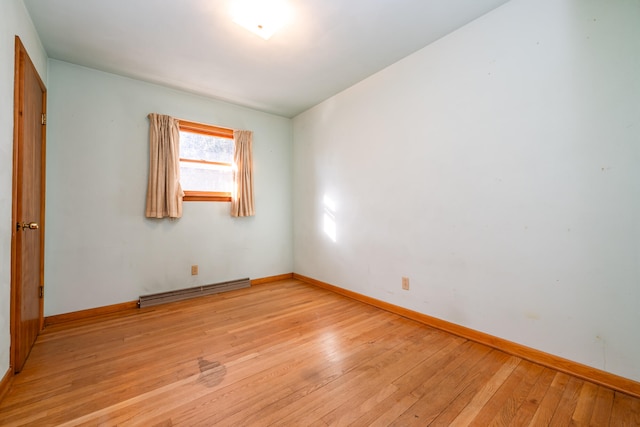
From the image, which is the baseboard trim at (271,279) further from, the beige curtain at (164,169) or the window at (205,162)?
the beige curtain at (164,169)

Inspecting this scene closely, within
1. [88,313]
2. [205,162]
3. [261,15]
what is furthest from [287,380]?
[205,162]

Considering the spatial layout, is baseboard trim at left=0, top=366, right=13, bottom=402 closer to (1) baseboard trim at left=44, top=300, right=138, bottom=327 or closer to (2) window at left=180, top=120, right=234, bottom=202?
(1) baseboard trim at left=44, top=300, right=138, bottom=327

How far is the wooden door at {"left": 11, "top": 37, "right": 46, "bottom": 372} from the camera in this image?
167cm

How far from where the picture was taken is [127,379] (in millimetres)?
1649

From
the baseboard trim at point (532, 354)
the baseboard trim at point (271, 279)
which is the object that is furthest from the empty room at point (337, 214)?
the baseboard trim at point (271, 279)

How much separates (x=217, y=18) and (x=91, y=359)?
2690mm

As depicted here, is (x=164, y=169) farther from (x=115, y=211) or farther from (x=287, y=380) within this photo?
(x=287, y=380)

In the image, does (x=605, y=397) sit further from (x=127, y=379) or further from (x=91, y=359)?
(x=91, y=359)

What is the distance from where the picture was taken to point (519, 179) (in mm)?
1888

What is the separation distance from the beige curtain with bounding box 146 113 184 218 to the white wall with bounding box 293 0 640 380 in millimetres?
2238

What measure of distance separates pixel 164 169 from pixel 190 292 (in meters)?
1.51

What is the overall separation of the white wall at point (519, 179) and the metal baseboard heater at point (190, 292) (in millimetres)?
1780

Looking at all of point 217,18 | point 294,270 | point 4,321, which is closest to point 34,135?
point 4,321

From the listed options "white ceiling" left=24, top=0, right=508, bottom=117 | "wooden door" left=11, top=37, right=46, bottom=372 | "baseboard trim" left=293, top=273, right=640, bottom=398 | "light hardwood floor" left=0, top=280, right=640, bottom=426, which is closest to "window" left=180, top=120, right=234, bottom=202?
"white ceiling" left=24, top=0, right=508, bottom=117
